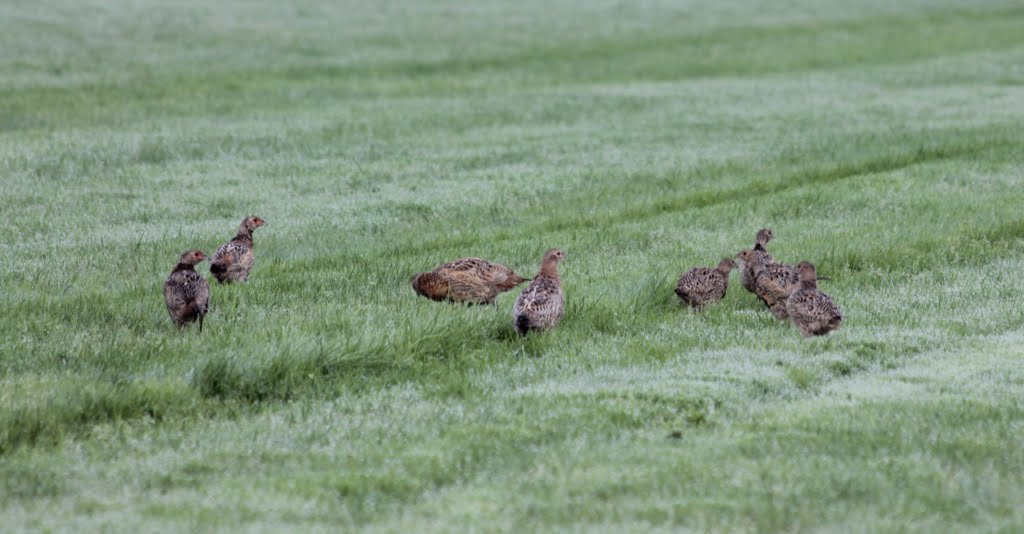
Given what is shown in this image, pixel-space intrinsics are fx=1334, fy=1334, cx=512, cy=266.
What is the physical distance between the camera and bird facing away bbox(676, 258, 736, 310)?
10883 mm

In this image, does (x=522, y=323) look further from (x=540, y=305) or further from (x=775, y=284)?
(x=775, y=284)

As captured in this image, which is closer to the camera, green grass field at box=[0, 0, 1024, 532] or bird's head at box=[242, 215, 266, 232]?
green grass field at box=[0, 0, 1024, 532]

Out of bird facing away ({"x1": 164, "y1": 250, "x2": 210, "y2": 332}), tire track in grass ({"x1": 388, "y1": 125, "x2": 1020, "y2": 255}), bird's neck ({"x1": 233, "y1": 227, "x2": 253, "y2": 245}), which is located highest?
bird facing away ({"x1": 164, "y1": 250, "x2": 210, "y2": 332})

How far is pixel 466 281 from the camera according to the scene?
1092 centimetres

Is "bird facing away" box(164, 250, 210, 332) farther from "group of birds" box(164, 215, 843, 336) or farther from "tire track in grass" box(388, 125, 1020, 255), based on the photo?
"tire track in grass" box(388, 125, 1020, 255)

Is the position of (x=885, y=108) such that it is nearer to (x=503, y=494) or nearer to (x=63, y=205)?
(x=63, y=205)

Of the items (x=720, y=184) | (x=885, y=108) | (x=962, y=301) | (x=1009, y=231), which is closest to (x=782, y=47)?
(x=885, y=108)

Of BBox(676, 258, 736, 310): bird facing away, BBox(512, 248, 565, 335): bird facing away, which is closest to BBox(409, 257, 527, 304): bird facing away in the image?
BBox(512, 248, 565, 335): bird facing away

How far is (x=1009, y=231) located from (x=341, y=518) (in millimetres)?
10044

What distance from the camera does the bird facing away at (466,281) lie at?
10914 millimetres

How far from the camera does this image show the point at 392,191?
694 inches

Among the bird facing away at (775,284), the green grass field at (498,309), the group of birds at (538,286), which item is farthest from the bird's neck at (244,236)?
the bird facing away at (775,284)

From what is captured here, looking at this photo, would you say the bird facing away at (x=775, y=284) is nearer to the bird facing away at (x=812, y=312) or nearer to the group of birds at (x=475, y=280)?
the bird facing away at (x=812, y=312)

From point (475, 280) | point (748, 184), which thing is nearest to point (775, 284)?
point (475, 280)
